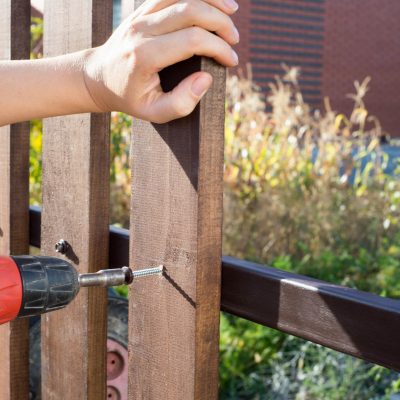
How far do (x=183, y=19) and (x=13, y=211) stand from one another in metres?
0.85

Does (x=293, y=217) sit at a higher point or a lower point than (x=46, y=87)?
lower

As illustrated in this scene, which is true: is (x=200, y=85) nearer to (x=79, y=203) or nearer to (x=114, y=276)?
(x=114, y=276)

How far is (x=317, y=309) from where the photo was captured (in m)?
1.11

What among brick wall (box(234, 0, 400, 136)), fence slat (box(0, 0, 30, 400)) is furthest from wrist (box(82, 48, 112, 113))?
brick wall (box(234, 0, 400, 136))

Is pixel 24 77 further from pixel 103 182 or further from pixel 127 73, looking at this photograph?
pixel 103 182

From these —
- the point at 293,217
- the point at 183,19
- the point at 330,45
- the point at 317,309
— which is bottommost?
the point at 293,217

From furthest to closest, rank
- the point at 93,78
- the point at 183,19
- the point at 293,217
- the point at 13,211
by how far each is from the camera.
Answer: the point at 293,217, the point at 13,211, the point at 93,78, the point at 183,19

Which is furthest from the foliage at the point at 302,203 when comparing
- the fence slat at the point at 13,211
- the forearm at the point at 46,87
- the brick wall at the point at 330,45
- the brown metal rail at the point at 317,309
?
the brick wall at the point at 330,45

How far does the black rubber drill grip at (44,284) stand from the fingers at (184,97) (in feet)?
0.87

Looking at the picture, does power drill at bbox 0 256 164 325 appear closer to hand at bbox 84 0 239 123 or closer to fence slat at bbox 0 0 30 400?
hand at bbox 84 0 239 123

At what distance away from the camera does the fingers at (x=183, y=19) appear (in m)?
1.01

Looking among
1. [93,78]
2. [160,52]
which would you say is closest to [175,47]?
[160,52]

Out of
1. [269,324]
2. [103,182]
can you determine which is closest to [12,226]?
[103,182]

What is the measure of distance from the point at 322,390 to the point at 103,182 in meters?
1.67
